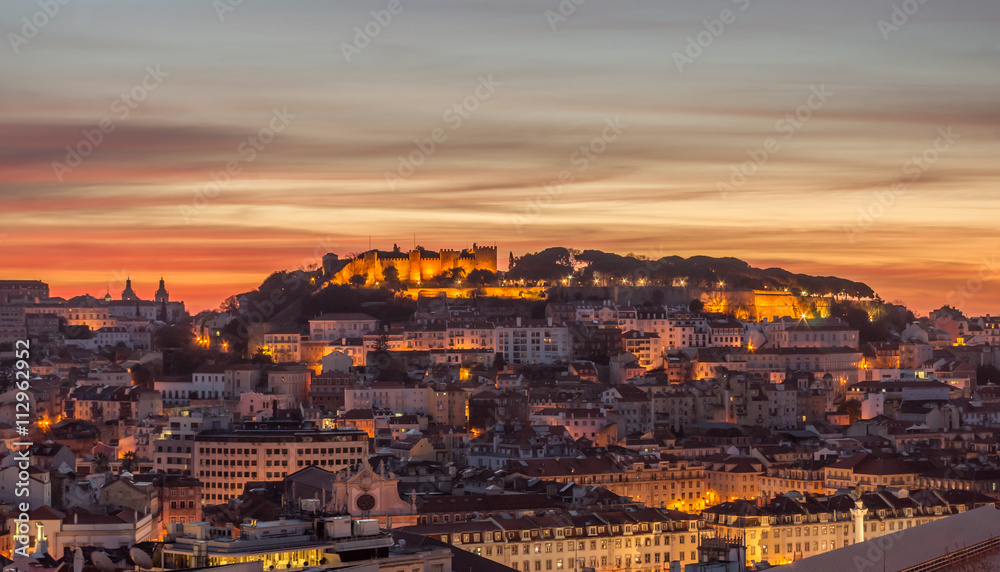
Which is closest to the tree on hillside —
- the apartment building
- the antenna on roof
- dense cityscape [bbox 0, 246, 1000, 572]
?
dense cityscape [bbox 0, 246, 1000, 572]

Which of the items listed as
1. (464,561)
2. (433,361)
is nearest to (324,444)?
(464,561)

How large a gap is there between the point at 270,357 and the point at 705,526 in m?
39.5

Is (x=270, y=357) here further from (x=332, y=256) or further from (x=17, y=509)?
(x=17, y=509)

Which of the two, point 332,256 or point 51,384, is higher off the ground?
point 332,256

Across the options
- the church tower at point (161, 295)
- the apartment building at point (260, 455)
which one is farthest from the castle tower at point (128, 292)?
the apartment building at point (260, 455)

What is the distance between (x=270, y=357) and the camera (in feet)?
252

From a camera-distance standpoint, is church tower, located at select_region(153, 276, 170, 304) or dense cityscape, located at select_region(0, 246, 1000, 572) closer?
dense cityscape, located at select_region(0, 246, 1000, 572)

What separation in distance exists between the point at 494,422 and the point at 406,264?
1399 inches

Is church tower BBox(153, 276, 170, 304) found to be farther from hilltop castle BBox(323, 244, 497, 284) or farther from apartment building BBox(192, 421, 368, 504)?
apartment building BBox(192, 421, 368, 504)

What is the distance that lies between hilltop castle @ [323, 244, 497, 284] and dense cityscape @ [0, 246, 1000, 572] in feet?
0.54

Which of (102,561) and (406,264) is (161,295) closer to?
(406,264)

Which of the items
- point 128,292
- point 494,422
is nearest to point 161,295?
point 128,292

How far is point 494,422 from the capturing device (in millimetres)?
61750

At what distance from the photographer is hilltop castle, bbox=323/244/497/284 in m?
95.6
